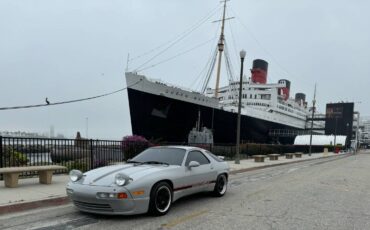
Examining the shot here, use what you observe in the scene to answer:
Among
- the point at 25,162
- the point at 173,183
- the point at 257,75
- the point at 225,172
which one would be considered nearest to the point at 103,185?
the point at 173,183

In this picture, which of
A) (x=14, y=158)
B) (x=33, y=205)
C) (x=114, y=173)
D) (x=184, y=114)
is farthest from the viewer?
(x=184, y=114)

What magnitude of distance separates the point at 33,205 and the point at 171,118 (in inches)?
1291

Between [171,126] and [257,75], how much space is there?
35.3m

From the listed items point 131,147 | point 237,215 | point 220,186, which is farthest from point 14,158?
point 237,215

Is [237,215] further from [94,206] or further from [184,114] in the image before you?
[184,114]

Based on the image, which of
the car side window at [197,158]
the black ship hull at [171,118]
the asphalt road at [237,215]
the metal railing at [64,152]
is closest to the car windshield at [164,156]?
the car side window at [197,158]

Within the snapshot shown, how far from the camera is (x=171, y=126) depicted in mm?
Result: 39750

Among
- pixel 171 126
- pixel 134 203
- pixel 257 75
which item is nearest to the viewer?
pixel 134 203

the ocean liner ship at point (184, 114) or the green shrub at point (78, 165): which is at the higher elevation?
the ocean liner ship at point (184, 114)

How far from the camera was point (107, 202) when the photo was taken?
20.0 feet

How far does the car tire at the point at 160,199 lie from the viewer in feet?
21.3

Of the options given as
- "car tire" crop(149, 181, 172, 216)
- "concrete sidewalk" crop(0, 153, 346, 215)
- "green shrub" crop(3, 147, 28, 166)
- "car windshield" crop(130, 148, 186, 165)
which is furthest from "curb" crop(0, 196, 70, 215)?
"green shrub" crop(3, 147, 28, 166)

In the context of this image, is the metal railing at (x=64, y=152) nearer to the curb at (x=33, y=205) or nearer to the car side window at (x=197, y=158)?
the curb at (x=33, y=205)

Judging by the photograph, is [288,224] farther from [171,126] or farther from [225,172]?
[171,126]
